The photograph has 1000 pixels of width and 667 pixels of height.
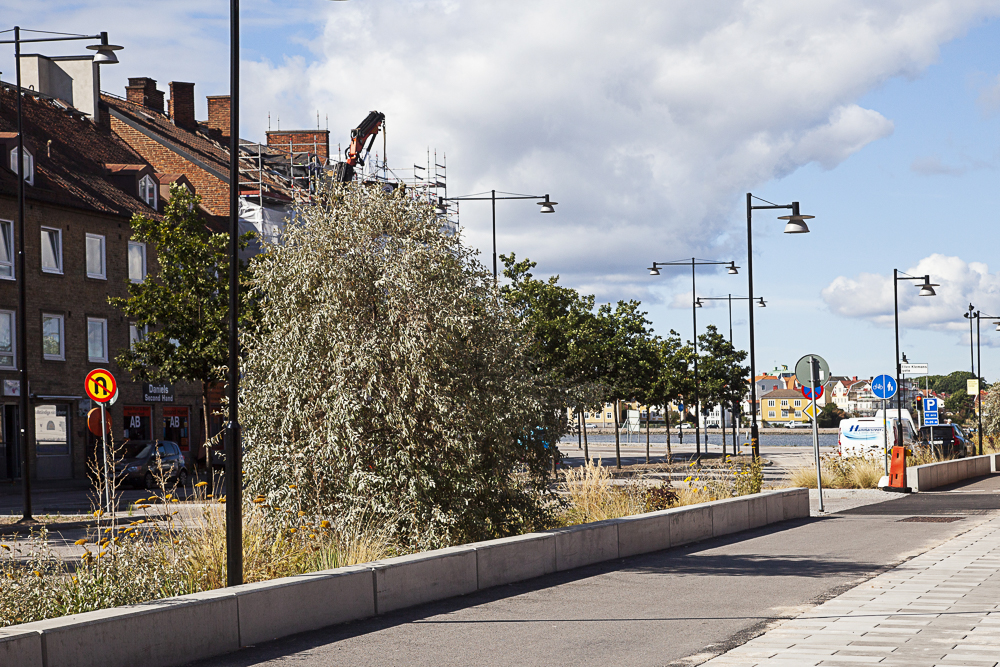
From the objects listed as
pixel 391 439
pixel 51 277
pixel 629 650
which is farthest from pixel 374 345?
pixel 51 277

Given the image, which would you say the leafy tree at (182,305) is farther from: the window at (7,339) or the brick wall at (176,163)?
the brick wall at (176,163)

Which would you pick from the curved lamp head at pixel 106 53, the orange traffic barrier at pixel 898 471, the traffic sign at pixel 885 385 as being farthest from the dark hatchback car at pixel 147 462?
the traffic sign at pixel 885 385

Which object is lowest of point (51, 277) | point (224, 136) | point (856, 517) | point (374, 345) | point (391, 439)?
point (856, 517)

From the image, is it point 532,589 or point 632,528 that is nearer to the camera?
point 532,589

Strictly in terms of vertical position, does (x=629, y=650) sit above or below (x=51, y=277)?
Result: below

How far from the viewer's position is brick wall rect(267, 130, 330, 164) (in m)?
69.1

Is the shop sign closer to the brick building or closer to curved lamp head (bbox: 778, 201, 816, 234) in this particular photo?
the brick building

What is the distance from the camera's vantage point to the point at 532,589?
1122cm

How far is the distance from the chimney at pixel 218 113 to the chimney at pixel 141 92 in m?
5.06

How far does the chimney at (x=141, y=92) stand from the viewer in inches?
2335

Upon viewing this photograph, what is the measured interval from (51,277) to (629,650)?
122ft

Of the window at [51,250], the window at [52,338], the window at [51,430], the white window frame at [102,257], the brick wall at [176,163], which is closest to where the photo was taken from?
the window at [51,430]

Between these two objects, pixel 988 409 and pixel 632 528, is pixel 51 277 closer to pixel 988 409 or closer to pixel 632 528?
pixel 632 528

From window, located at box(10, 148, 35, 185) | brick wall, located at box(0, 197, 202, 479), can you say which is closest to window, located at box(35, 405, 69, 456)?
brick wall, located at box(0, 197, 202, 479)
